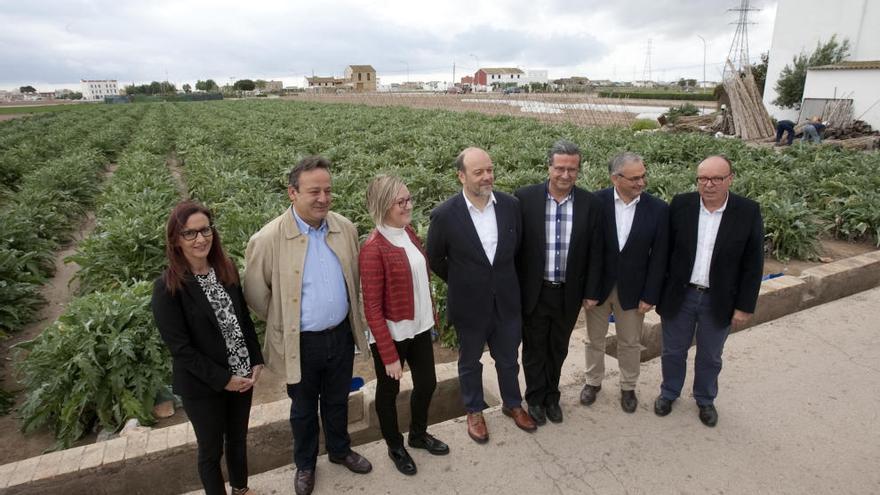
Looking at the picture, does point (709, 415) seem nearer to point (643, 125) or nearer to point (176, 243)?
point (176, 243)

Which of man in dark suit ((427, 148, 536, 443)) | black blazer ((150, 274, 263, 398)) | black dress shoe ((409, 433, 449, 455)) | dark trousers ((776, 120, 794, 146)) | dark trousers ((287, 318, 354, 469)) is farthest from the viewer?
dark trousers ((776, 120, 794, 146))

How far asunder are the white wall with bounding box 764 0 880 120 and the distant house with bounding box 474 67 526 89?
3630 inches

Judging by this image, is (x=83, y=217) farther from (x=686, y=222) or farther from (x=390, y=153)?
(x=686, y=222)

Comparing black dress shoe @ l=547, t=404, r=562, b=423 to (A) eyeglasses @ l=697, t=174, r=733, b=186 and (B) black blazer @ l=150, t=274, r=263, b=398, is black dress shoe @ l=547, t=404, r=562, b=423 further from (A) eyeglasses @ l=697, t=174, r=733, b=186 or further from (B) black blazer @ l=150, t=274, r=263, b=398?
(B) black blazer @ l=150, t=274, r=263, b=398

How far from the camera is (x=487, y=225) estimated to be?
3.05 metres

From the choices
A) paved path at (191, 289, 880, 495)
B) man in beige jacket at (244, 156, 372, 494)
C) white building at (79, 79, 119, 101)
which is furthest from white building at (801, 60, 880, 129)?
white building at (79, 79, 119, 101)

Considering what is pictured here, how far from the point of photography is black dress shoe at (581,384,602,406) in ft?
12.0

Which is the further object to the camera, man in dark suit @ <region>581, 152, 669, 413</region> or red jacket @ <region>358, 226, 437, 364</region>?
man in dark suit @ <region>581, 152, 669, 413</region>

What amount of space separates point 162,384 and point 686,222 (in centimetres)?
405

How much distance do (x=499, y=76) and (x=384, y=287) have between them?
13257 centimetres

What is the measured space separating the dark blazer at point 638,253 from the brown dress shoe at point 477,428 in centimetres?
118

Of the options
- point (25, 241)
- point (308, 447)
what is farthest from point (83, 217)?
point (308, 447)

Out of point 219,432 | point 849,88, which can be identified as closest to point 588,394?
point 219,432

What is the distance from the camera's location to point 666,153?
12.7 m
